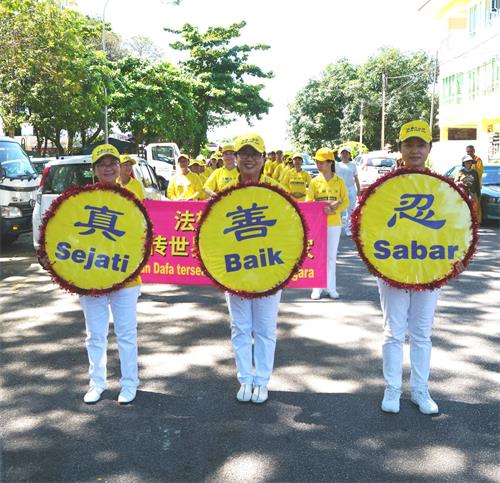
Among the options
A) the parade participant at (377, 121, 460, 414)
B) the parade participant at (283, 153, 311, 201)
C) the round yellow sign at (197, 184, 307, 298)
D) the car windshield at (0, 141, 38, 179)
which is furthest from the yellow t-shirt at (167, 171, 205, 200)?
the parade participant at (377, 121, 460, 414)

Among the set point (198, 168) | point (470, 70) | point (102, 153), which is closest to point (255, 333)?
point (102, 153)

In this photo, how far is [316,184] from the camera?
7246 mm

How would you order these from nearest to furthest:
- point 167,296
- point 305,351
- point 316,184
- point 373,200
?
1. point 373,200
2. point 305,351
3. point 316,184
4. point 167,296

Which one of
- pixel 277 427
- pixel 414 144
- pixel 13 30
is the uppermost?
pixel 13 30

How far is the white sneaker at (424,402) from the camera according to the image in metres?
4.20

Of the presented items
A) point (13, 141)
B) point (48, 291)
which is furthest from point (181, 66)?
point (48, 291)

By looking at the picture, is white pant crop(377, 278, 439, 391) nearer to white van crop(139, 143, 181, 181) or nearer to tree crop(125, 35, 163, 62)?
white van crop(139, 143, 181, 181)

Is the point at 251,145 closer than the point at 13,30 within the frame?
Yes

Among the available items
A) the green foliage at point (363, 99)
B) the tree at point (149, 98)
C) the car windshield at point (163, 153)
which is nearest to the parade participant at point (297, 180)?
the car windshield at point (163, 153)

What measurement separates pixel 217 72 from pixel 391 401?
41189mm

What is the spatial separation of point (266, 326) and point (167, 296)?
352 cm

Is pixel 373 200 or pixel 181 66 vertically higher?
pixel 181 66

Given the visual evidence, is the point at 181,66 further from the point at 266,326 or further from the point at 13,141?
the point at 266,326

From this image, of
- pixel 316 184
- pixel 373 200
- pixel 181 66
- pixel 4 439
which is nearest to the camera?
pixel 4 439
